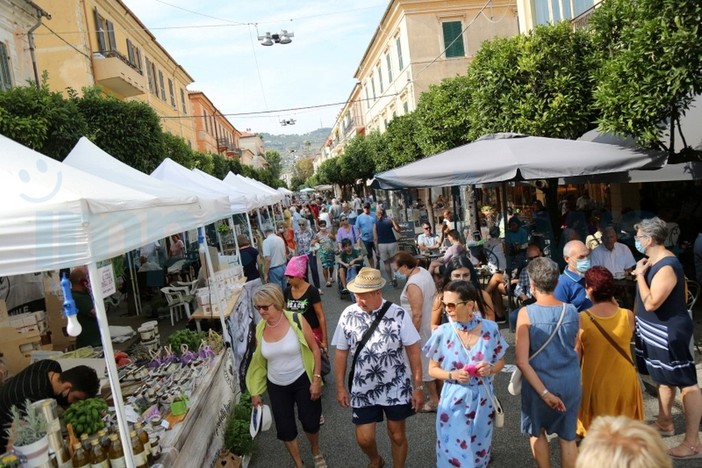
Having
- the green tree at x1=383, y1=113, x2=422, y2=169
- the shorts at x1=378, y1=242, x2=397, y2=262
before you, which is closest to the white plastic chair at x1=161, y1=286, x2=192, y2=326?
the shorts at x1=378, y1=242, x2=397, y2=262

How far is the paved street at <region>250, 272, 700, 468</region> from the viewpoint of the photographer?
4.03 metres

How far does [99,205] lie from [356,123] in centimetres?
4944

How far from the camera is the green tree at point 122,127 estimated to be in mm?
10445

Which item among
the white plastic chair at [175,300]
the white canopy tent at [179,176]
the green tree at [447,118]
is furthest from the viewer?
the green tree at [447,118]

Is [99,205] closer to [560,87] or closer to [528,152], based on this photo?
[528,152]

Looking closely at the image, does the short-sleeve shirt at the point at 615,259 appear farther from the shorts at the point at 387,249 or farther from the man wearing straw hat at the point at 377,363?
the shorts at the point at 387,249

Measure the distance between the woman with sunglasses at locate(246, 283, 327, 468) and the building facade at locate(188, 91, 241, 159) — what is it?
33.0 meters

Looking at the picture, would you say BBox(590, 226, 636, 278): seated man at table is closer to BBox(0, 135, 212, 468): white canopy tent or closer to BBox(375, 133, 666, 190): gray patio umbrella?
BBox(375, 133, 666, 190): gray patio umbrella

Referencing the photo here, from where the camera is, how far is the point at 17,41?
502 inches

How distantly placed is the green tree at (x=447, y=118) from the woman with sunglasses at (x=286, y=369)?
9.91 meters

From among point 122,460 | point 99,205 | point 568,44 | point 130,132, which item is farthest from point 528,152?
point 130,132

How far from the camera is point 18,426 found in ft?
9.14

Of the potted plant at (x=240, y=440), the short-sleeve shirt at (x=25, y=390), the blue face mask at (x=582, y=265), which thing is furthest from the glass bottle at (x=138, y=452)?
the blue face mask at (x=582, y=265)

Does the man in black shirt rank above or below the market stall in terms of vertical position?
below
